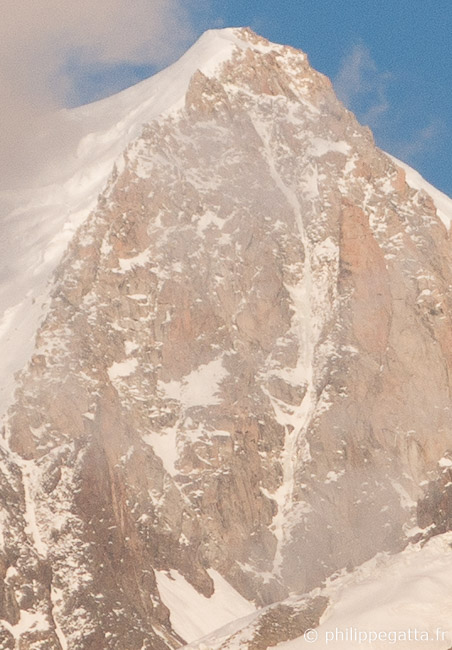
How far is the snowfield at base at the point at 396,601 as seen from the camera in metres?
43.1

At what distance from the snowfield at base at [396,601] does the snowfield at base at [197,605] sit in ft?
331

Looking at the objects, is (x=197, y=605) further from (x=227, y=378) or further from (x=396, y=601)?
(x=396, y=601)

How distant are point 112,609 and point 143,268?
34.3 meters

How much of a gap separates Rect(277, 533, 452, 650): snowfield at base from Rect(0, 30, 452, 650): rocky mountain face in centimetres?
9694

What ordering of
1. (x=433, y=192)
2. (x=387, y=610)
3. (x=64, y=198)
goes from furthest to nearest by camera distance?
(x=433, y=192), (x=64, y=198), (x=387, y=610)

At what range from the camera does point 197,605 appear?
15025 cm

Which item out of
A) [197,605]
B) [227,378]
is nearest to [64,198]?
[227,378]

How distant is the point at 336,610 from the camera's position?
44562mm

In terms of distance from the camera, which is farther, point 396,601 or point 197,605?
point 197,605

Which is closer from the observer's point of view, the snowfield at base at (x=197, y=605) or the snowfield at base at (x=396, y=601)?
the snowfield at base at (x=396, y=601)

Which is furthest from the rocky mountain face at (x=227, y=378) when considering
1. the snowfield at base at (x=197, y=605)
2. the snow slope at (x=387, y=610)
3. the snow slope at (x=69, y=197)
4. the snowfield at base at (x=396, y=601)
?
the snowfield at base at (x=396, y=601)

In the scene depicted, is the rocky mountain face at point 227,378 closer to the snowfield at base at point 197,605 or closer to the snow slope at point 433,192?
the snowfield at base at point 197,605

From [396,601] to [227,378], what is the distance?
392 feet

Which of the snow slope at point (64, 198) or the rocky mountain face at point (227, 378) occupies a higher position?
the snow slope at point (64, 198)
